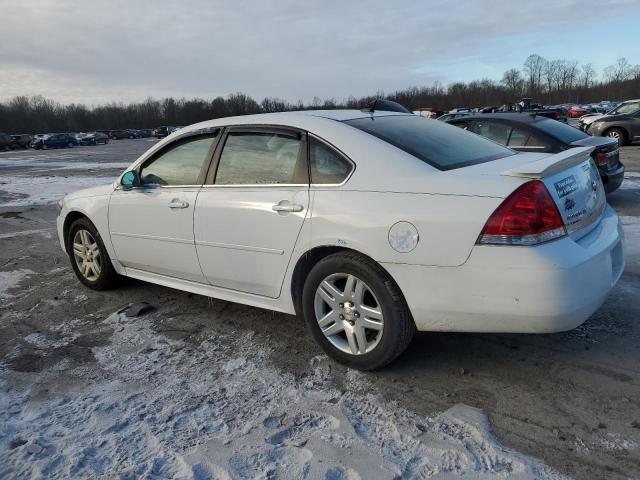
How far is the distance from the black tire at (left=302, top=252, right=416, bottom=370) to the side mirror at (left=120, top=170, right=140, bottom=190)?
1.93 metres

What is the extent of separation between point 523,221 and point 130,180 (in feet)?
10.3

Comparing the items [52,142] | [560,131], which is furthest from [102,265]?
[52,142]

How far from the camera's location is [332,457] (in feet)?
8.24

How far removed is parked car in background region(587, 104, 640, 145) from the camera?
18.9 metres

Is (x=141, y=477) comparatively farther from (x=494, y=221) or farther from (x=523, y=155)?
(x=523, y=155)

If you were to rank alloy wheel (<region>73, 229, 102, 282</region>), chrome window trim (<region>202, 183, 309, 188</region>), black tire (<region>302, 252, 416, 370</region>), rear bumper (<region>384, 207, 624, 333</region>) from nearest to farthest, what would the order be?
rear bumper (<region>384, 207, 624, 333</region>)
black tire (<region>302, 252, 416, 370</region>)
chrome window trim (<region>202, 183, 309, 188</region>)
alloy wheel (<region>73, 229, 102, 282</region>)

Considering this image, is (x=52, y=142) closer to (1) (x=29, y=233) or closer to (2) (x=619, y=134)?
(2) (x=619, y=134)

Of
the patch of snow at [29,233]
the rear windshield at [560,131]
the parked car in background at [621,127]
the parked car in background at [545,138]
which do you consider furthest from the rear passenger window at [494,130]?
the parked car in background at [621,127]

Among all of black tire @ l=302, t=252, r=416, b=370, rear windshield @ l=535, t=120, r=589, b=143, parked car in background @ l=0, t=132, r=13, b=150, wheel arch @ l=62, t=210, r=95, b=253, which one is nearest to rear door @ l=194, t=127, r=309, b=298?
black tire @ l=302, t=252, r=416, b=370

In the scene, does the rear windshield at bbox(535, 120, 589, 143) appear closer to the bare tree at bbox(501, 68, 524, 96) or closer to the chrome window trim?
the chrome window trim

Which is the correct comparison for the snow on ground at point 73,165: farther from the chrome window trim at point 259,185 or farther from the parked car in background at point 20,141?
the parked car in background at point 20,141

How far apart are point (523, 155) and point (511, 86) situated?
120 metres

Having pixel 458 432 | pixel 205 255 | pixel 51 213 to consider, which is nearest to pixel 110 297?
pixel 205 255

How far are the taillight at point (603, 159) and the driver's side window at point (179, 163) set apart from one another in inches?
243
